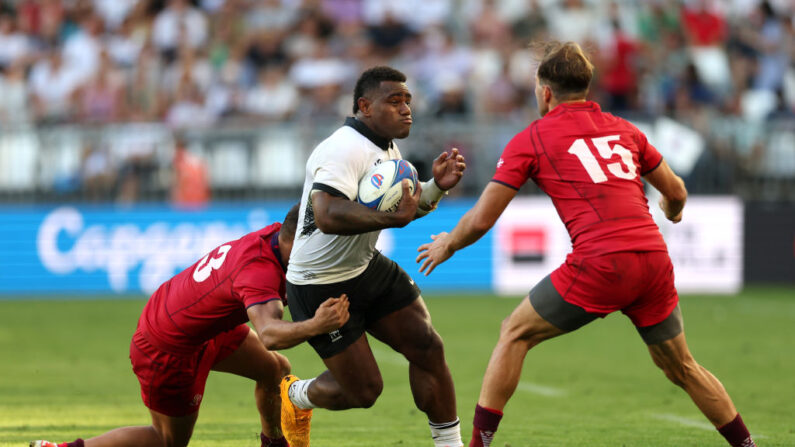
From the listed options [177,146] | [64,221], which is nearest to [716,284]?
[177,146]

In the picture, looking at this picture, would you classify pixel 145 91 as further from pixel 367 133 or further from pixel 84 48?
pixel 367 133

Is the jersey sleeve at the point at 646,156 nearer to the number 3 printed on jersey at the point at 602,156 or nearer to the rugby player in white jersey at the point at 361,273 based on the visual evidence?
the number 3 printed on jersey at the point at 602,156

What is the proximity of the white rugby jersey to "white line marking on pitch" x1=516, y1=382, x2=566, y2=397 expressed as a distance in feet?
11.9

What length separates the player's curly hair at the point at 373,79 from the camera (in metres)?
6.14

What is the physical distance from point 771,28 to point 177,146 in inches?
430

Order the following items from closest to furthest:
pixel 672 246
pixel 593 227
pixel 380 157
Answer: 1. pixel 593 227
2. pixel 380 157
3. pixel 672 246

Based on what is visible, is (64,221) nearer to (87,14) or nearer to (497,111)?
(87,14)

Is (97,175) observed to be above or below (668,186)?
below

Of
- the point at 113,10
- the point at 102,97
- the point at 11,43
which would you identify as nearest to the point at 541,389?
the point at 102,97

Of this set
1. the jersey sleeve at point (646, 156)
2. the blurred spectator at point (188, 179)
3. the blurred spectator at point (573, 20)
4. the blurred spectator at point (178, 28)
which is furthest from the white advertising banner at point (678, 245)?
the jersey sleeve at point (646, 156)

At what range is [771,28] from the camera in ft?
65.9

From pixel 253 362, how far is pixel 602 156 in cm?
246

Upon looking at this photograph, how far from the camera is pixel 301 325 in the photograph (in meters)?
5.70

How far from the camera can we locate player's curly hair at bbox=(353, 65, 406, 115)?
20.2 feet
